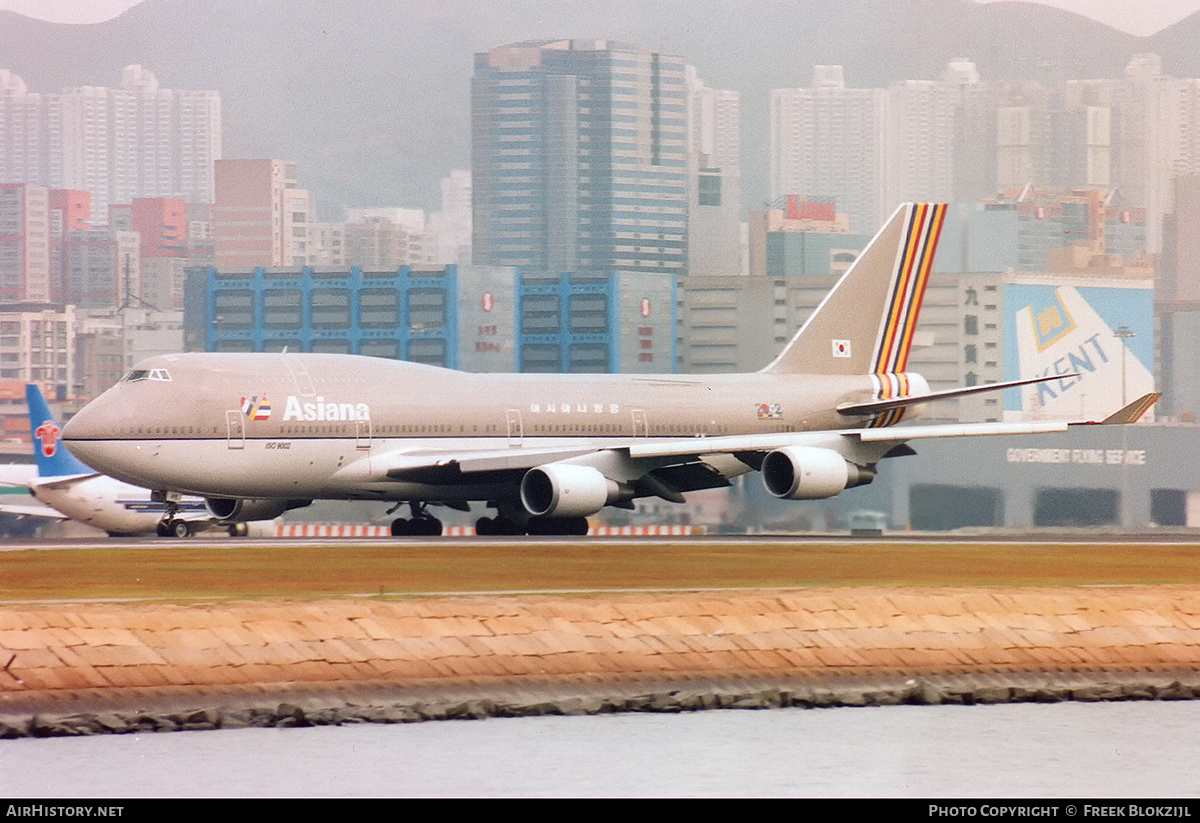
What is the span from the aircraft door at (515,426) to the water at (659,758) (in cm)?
2422

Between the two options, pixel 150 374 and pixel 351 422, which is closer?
pixel 150 374

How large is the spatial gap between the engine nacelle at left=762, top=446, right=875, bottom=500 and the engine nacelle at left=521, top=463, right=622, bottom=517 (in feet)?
13.2

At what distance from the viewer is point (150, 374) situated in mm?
44906

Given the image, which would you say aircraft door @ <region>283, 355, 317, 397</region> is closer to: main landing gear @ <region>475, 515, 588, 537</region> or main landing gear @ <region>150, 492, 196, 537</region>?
main landing gear @ <region>150, 492, 196, 537</region>

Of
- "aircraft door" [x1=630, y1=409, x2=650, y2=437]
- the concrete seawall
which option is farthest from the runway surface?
"aircraft door" [x1=630, y1=409, x2=650, y2=437]

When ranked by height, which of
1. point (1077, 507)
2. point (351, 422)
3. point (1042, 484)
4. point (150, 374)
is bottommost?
point (1077, 507)

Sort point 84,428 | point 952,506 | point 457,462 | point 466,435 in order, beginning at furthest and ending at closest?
point 952,506
point 466,435
point 457,462
point 84,428

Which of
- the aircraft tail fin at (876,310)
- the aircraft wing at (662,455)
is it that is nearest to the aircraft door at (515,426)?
the aircraft wing at (662,455)

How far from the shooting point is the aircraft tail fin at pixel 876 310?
2197 inches

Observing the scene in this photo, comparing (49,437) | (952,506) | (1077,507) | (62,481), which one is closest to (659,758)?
(62,481)

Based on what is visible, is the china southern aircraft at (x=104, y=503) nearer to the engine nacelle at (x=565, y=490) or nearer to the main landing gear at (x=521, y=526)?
the main landing gear at (x=521, y=526)

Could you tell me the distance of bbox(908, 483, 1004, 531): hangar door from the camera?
145163 millimetres

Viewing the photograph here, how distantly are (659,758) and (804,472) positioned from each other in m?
24.4

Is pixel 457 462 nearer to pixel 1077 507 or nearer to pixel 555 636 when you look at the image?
pixel 555 636
